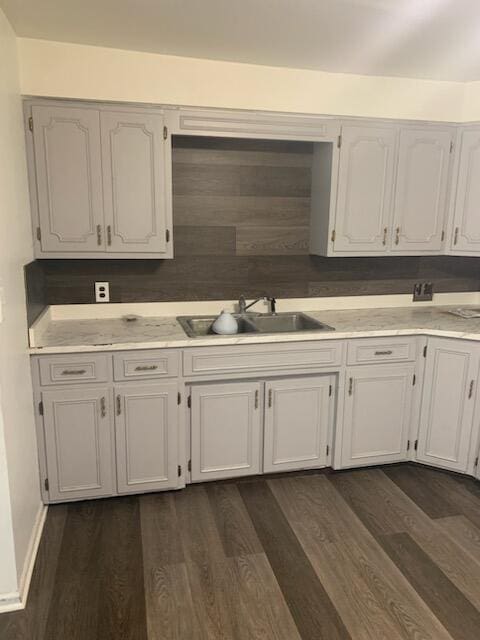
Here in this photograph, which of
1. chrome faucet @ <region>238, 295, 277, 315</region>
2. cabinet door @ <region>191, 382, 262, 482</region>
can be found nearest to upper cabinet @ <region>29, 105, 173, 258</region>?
chrome faucet @ <region>238, 295, 277, 315</region>

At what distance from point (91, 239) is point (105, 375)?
75 centimetres

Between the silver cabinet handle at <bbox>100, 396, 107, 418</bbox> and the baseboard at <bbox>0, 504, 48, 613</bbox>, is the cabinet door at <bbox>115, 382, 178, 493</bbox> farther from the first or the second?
the baseboard at <bbox>0, 504, 48, 613</bbox>

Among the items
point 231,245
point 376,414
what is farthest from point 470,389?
point 231,245

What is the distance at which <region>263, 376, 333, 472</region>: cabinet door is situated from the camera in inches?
111

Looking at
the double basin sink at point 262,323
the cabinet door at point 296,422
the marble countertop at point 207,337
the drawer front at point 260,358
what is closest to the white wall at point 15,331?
the marble countertop at point 207,337

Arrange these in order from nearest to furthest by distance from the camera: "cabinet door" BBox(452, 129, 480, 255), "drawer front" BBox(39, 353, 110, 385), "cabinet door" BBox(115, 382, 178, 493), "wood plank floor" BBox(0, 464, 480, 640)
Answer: "wood plank floor" BBox(0, 464, 480, 640) < "drawer front" BBox(39, 353, 110, 385) < "cabinet door" BBox(115, 382, 178, 493) < "cabinet door" BBox(452, 129, 480, 255)

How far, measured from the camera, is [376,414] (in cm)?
298

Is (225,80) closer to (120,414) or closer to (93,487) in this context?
(120,414)

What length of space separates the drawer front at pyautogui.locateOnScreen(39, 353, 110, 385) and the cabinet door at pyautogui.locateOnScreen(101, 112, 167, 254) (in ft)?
2.09

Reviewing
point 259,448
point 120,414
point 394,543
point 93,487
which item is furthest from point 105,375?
point 394,543

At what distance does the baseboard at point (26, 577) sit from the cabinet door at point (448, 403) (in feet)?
7.25

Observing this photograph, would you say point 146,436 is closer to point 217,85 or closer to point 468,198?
point 217,85

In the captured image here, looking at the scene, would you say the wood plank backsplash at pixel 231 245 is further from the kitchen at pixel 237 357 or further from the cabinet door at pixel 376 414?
the cabinet door at pixel 376 414

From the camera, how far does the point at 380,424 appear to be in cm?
300
